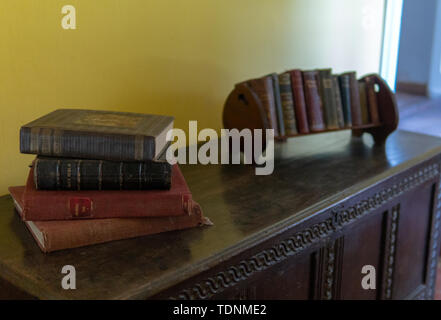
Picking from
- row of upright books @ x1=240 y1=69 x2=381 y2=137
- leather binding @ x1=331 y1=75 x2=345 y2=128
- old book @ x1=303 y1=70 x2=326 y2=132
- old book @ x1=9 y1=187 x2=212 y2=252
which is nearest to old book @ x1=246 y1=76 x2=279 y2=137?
row of upright books @ x1=240 y1=69 x2=381 y2=137

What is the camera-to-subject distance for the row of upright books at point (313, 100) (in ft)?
4.99

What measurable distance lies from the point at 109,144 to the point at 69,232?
7.2 inches

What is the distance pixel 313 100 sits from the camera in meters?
1.60

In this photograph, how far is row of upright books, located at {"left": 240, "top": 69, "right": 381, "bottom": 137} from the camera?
152 centimetres

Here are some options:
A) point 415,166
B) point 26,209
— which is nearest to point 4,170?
point 26,209

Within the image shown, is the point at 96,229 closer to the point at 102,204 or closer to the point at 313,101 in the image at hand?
the point at 102,204

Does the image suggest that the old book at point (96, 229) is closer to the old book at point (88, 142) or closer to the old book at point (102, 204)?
the old book at point (102, 204)

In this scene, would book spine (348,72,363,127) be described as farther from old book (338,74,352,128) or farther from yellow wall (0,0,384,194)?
yellow wall (0,0,384,194)

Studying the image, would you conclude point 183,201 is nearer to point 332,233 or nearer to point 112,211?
point 112,211

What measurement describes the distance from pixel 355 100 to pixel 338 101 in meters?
0.08

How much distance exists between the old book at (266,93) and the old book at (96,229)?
52cm

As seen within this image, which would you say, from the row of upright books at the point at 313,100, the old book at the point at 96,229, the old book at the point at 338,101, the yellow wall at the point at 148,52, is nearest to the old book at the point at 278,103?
the row of upright books at the point at 313,100

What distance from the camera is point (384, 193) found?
1497 millimetres

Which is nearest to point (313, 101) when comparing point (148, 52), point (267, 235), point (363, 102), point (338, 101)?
point (338, 101)
